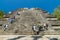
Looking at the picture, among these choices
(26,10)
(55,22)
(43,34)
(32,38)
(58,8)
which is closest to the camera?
(32,38)

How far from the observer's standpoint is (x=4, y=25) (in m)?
A: 12.5

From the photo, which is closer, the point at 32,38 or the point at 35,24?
the point at 32,38

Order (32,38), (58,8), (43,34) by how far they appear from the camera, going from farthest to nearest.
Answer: (58,8)
(43,34)
(32,38)

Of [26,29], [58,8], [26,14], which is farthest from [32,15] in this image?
[58,8]

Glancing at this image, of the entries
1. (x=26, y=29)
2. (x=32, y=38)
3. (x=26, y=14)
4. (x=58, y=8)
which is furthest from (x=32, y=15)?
(x=58, y=8)

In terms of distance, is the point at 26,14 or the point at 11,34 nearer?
→ the point at 11,34

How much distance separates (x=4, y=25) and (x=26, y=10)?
1.97 metres

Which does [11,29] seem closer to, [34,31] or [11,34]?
[11,34]

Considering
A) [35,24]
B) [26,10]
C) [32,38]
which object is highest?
[26,10]

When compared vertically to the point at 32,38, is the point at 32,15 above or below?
above

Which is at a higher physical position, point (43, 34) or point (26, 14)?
point (26, 14)

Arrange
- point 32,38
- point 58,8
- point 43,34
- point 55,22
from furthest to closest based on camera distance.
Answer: point 58,8 < point 55,22 < point 43,34 < point 32,38

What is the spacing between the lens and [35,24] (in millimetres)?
12406

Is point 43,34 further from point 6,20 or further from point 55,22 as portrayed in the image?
point 6,20
